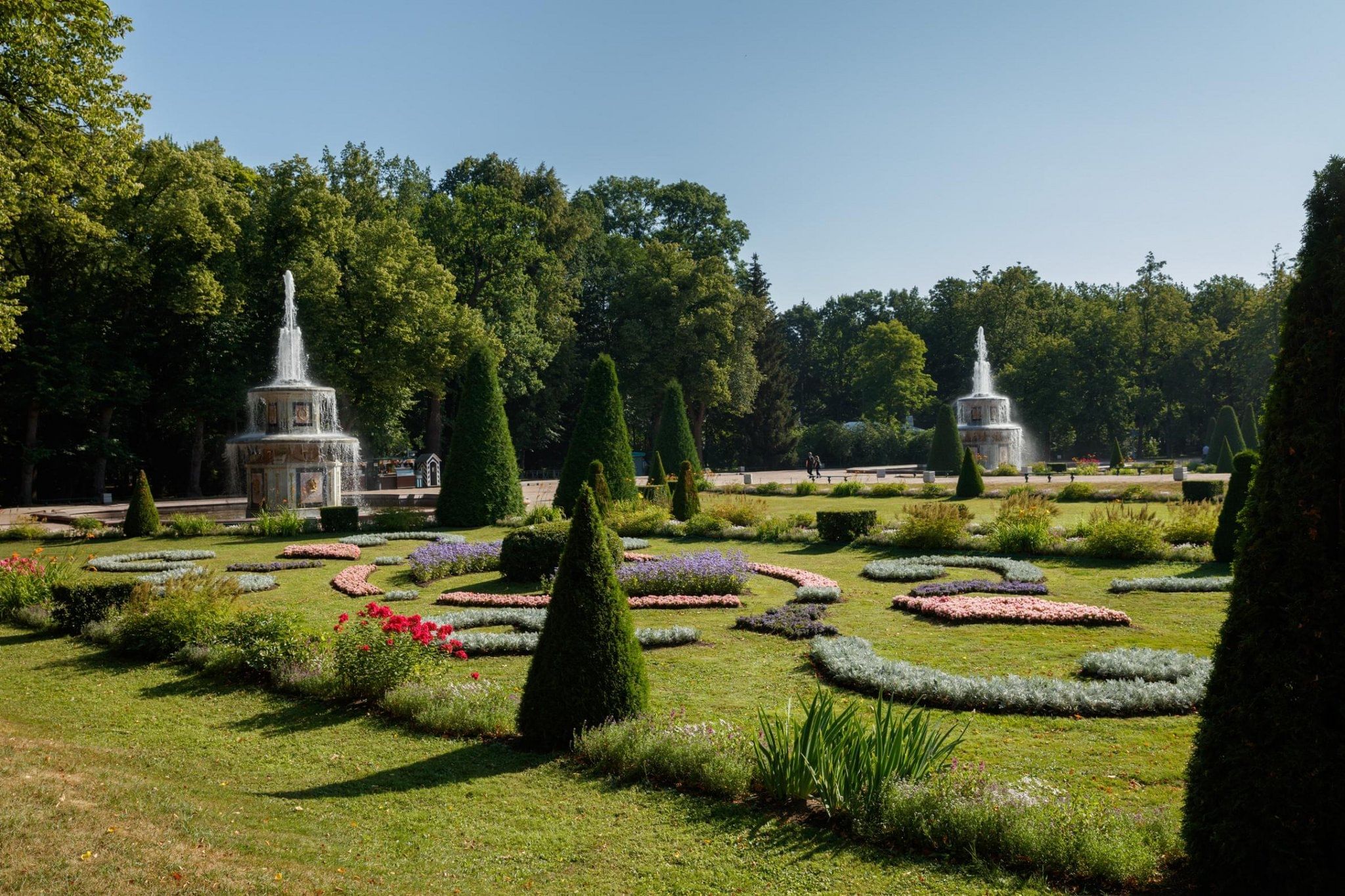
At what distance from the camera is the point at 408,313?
120ft

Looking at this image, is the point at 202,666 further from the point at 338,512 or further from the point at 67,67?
the point at 67,67

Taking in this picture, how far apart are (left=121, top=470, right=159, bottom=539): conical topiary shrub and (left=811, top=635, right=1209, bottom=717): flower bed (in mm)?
20044

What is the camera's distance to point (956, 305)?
230ft

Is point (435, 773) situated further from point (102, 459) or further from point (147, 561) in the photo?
point (102, 459)

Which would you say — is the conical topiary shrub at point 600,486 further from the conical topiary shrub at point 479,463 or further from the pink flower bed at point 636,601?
the pink flower bed at point 636,601

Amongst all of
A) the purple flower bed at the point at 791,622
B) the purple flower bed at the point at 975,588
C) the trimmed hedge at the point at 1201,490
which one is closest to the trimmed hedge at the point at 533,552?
the purple flower bed at the point at 791,622

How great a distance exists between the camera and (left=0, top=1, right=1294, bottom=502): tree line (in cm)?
2764

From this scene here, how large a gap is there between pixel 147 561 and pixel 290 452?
7.91 metres

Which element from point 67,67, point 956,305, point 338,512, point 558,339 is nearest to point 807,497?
point 338,512

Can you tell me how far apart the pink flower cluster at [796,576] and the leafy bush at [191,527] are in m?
14.4

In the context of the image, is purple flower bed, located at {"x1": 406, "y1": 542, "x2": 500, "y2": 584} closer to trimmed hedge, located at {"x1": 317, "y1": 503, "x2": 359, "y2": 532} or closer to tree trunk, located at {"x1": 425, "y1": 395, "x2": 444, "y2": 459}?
trimmed hedge, located at {"x1": 317, "y1": 503, "x2": 359, "y2": 532}

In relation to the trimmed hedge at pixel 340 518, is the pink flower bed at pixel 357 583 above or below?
below

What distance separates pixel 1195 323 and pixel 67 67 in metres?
63.8

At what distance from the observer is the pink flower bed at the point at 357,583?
48.7 ft
